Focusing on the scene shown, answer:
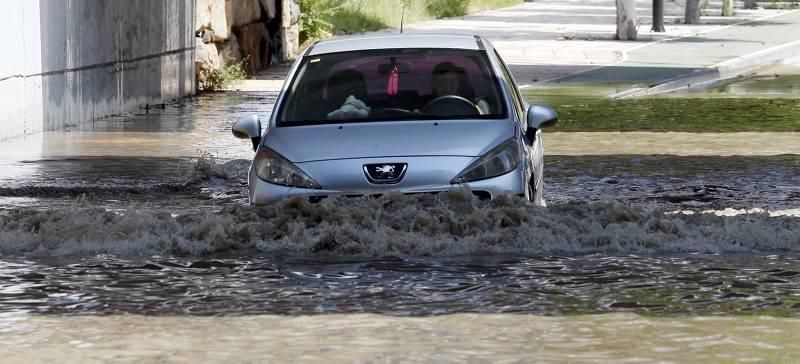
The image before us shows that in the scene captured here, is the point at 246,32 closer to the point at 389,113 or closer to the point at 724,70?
the point at 724,70

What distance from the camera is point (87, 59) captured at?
21.3 metres

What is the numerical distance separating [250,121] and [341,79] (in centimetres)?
70

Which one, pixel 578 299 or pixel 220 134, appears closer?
pixel 578 299

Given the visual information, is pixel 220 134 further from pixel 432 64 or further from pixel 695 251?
pixel 695 251

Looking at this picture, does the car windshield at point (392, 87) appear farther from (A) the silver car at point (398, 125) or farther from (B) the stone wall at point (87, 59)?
(B) the stone wall at point (87, 59)

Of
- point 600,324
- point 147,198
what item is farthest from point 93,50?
point 600,324

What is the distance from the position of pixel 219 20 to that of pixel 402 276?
20.4 meters

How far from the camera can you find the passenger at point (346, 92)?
1077 centimetres

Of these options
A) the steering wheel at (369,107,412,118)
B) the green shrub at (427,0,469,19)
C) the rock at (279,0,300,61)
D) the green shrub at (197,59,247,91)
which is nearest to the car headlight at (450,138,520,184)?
the steering wheel at (369,107,412,118)

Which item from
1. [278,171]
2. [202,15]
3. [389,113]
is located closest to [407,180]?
[278,171]

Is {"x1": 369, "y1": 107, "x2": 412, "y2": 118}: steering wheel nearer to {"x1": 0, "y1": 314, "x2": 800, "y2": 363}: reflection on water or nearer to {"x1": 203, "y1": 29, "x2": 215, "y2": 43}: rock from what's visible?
{"x1": 0, "y1": 314, "x2": 800, "y2": 363}: reflection on water

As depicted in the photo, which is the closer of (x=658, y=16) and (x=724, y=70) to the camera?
(x=724, y=70)

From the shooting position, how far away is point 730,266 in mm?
9531

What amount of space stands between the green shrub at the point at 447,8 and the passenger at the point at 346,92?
4531 centimetres
